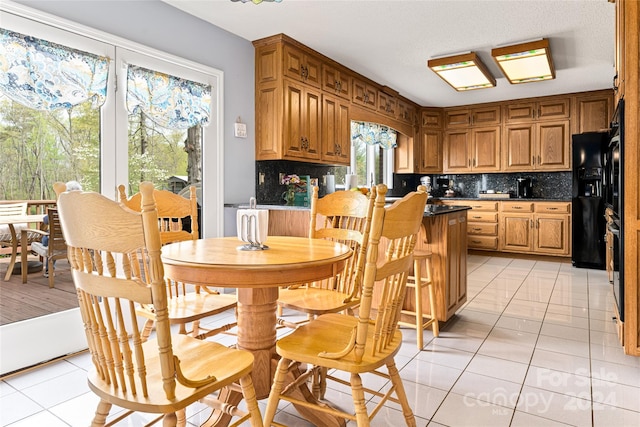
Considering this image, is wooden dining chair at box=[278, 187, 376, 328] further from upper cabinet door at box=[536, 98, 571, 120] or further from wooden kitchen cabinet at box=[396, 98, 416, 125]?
upper cabinet door at box=[536, 98, 571, 120]

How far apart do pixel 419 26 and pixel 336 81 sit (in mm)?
1227

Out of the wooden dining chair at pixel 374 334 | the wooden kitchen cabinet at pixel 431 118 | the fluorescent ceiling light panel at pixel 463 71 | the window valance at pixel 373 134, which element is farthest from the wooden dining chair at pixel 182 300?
the wooden kitchen cabinet at pixel 431 118

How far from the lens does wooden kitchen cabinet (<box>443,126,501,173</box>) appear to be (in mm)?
6543

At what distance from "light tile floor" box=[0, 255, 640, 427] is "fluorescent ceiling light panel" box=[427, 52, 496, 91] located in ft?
8.09

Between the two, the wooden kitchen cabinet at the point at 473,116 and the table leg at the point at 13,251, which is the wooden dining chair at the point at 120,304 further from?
the wooden kitchen cabinet at the point at 473,116

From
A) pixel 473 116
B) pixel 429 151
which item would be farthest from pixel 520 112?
pixel 429 151

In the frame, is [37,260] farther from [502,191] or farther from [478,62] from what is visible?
[502,191]

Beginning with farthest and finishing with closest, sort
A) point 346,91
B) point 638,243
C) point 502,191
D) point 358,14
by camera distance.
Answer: point 502,191, point 346,91, point 358,14, point 638,243

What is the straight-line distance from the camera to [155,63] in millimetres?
3000

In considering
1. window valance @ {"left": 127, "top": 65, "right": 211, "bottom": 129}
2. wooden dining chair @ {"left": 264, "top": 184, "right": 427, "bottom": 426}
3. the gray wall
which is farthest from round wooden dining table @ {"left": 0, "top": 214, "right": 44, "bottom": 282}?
wooden dining chair @ {"left": 264, "top": 184, "right": 427, "bottom": 426}

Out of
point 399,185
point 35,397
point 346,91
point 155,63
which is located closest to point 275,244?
point 35,397

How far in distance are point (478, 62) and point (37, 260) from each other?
4216mm

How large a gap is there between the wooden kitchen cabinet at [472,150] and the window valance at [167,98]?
4.74 meters

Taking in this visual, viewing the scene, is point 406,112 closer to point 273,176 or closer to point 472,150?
point 472,150
